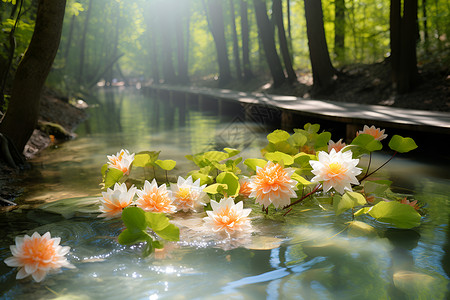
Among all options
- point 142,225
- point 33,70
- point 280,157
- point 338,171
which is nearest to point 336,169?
point 338,171

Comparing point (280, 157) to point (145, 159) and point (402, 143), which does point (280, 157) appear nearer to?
point (402, 143)

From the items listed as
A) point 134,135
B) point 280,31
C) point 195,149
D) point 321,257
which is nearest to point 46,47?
point 195,149

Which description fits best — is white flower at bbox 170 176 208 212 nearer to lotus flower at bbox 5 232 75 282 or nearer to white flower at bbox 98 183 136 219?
white flower at bbox 98 183 136 219

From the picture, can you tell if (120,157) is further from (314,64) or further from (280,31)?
(280,31)

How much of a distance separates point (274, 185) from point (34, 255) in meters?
1.24

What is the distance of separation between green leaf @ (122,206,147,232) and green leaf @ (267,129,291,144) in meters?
1.42

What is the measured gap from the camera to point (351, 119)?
21.5 ft

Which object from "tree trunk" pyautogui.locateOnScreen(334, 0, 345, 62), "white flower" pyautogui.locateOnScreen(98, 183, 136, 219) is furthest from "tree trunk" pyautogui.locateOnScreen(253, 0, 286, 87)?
"white flower" pyautogui.locateOnScreen(98, 183, 136, 219)

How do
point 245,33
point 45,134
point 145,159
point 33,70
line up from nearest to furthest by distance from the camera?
point 145,159 → point 33,70 → point 45,134 → point 245,33

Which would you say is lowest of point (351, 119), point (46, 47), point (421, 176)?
point (421, 176)

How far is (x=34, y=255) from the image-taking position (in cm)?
185

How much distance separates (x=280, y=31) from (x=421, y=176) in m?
11.9

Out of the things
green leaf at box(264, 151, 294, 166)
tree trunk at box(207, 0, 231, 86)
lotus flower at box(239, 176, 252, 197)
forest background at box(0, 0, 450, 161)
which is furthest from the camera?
tree trunk at box(207, 0, 231, 86)

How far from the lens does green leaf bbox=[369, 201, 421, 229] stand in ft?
7.64
